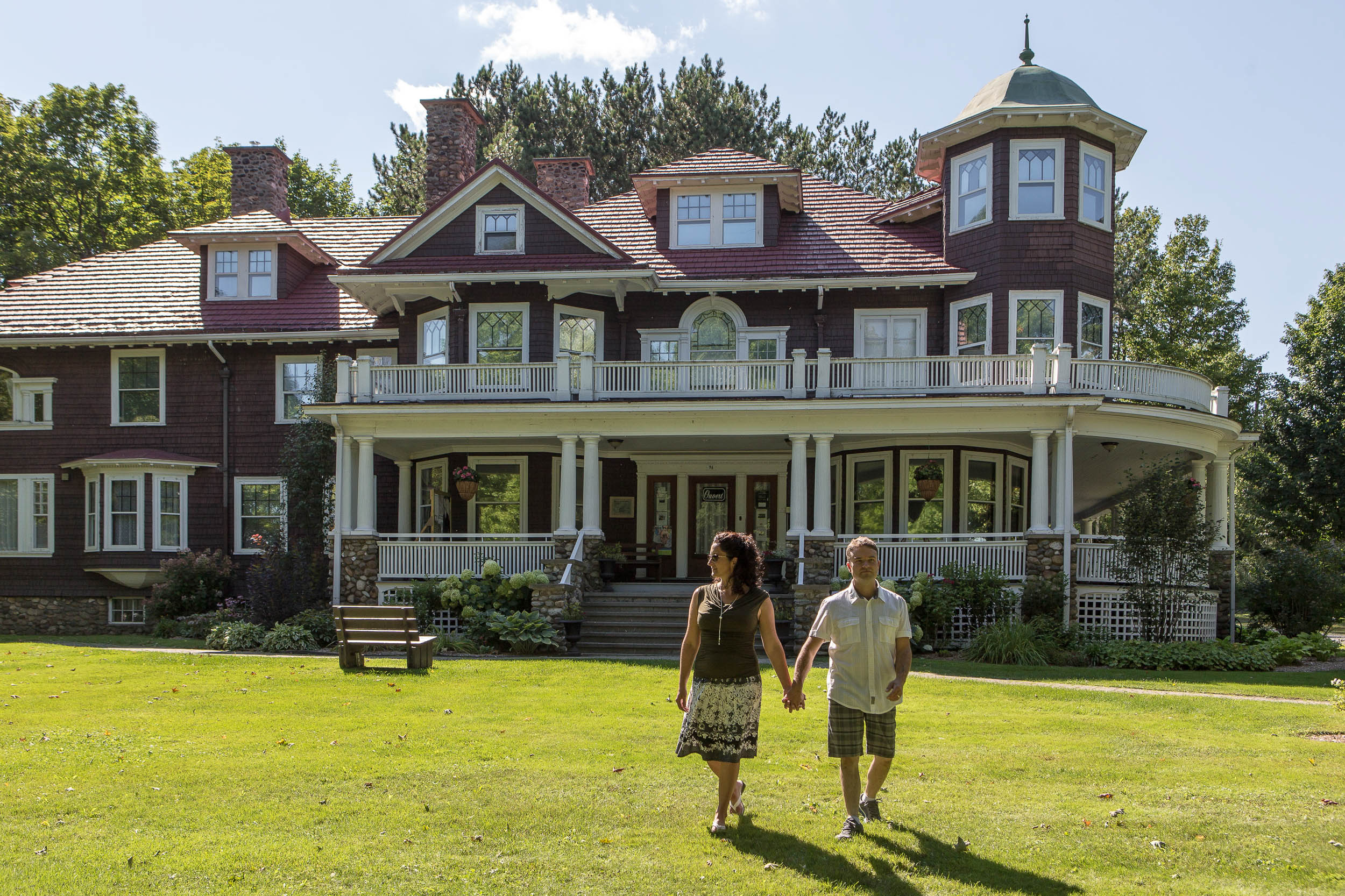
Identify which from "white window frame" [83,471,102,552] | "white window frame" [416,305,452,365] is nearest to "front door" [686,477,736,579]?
"white window frame" [416,305,452,365]

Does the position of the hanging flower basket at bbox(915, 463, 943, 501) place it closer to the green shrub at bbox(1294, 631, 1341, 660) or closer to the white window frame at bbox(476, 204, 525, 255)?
the green shrub at bbox(1294, 631, 1341, 660)

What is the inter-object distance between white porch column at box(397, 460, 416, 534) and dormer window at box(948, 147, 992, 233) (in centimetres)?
1264

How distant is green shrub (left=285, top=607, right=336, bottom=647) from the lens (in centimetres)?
1897

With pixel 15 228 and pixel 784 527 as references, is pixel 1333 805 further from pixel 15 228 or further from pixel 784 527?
pixel 15 228

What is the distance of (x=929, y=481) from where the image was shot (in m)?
21.6

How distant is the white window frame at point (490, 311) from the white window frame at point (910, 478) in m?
7.92

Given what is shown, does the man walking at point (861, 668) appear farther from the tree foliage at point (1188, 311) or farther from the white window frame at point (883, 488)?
the tree foliage at point (1188, 311)

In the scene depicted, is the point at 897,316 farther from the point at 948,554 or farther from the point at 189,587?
the point at 189,587

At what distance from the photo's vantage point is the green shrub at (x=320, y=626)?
747 inches

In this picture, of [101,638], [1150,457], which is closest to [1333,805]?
[1150,457]

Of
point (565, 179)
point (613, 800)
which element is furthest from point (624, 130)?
point (613, 800)

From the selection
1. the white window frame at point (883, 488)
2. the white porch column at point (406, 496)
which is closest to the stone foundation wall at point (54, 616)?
the white porch column at point (406, 496)

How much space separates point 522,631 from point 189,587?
9097 mm

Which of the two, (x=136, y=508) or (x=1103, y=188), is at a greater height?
(x=1103, y=188)
